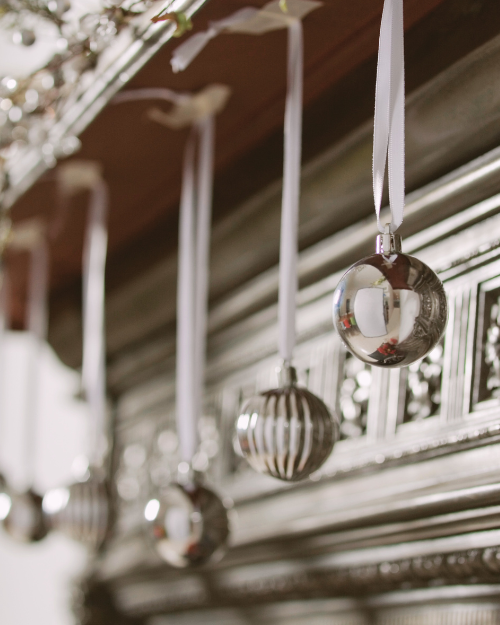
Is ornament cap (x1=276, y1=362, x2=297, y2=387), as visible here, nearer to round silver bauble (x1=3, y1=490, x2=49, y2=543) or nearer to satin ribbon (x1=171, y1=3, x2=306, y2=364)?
satin ribbon (x1=171, y1=3, x2=306, y2=364)

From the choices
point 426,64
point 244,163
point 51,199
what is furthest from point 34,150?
point 426,64


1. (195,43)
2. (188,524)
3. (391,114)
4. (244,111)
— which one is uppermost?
(244,111)

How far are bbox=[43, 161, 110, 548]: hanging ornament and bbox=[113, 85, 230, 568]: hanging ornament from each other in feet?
0.78

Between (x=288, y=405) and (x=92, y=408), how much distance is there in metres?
0.92

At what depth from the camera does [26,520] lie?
5.32ft

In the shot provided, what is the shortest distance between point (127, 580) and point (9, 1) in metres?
1.37

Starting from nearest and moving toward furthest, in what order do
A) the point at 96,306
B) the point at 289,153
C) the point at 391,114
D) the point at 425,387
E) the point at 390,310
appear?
the point at 390,310 → the point at 391,114 → the point at 289,153 → the point at 425,387 → the point at 96,306

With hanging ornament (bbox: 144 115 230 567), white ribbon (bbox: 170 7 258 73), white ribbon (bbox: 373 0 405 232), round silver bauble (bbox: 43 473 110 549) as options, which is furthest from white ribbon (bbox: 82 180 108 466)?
white ribbon (bbox: 373 0 405 232)

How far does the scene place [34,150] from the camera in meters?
1.56

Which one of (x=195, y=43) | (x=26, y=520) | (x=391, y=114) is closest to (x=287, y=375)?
(x=391, y=114)

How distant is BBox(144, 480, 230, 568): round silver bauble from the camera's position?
44.9 inches

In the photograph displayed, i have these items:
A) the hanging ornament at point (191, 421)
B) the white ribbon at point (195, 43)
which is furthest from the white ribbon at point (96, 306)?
the white ribbon at point (195, 43)

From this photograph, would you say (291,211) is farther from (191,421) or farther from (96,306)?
(96,306)

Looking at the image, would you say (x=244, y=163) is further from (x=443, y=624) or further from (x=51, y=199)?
(x=443, y=624)
